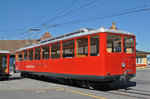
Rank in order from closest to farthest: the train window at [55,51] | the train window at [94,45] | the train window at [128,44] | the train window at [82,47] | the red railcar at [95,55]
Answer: the red railcar at [95,55], the train window at [94,45], the train window at [82,47], the train window at [128,44], the train window at [55,51]

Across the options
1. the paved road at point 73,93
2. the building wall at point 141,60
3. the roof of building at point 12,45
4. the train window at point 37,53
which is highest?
the roof of building at point 12,45

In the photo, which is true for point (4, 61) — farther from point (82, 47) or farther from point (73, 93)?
point (73, 93)

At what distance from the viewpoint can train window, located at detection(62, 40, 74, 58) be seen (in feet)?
34.0

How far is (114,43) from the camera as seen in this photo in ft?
31.2

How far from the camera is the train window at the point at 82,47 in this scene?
9516 mm

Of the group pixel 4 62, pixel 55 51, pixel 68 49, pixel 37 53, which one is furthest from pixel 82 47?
pixel 4 62

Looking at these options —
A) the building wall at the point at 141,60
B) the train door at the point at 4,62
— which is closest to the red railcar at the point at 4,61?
the train door at the point at 4,62

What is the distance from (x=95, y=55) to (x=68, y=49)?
6.57ft

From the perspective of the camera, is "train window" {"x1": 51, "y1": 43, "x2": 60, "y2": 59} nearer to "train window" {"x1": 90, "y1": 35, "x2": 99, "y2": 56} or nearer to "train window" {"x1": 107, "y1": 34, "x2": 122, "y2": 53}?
"train window" {"x1": 90, "y1": 35, "x2": 99, "y2": 56}

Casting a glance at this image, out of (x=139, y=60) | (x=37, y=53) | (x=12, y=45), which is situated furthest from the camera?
(x=12, y=45)

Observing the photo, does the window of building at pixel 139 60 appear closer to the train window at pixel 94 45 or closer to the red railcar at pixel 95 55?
the red railcar at pixel 95 55

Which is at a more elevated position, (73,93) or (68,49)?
(68,49)

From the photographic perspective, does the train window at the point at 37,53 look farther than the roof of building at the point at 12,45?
No

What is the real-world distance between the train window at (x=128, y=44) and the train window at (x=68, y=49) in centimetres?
265
